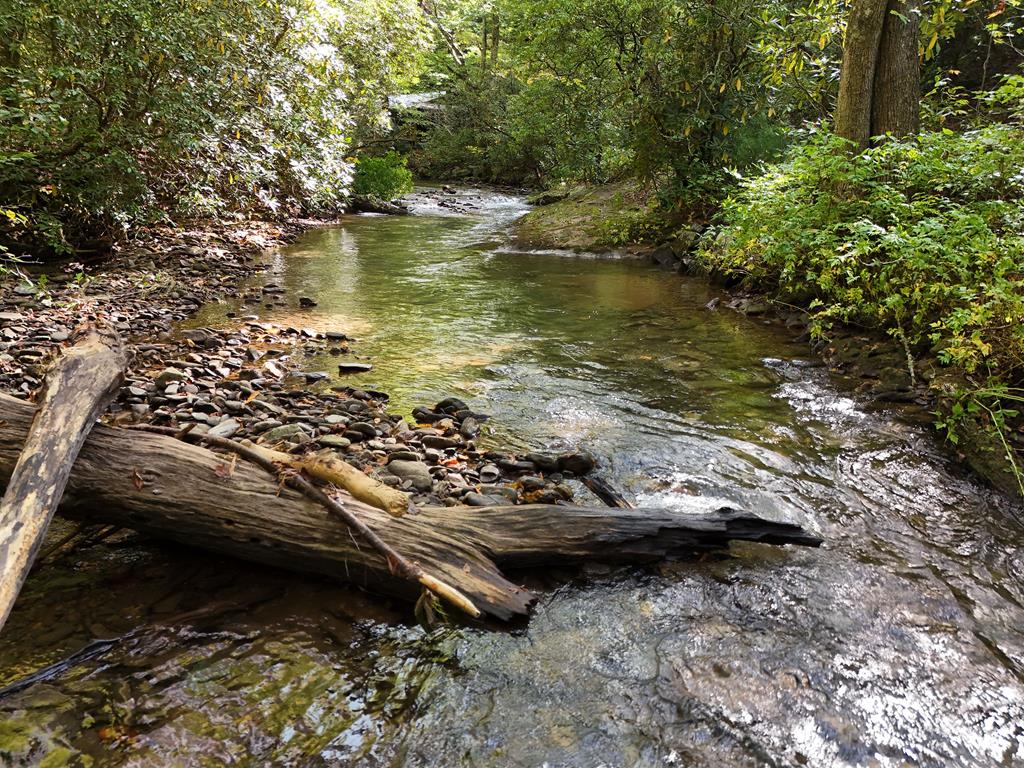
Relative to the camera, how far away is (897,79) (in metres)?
7.93

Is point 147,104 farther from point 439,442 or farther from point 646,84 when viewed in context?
point 646,84

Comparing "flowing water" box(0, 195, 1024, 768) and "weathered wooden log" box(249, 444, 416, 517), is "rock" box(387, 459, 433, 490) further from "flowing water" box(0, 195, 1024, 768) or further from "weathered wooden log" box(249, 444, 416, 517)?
"flowing water" box(0, 195, 1024, 768)

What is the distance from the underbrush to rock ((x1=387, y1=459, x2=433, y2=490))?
3566 millimetres

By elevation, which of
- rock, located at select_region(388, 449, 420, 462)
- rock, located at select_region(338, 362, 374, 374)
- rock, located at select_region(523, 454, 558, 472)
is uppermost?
rock, located at select_region(388, 449, 420, 462)

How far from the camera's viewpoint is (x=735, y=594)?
309 centimetres

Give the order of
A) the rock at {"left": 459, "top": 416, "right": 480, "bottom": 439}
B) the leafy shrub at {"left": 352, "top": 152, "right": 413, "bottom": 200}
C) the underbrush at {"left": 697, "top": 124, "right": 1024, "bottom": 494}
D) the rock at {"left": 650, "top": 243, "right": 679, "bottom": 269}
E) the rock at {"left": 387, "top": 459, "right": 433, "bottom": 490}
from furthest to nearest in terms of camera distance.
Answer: the leafy shrub at {"left": 352, "top": 152, "right": 413, "bottom": 200} → the rock at {"left": 650, "top": 243, "right": 679, "bottom": 269} → the rock at {"left": 459, "top": 416, "right": 480, "bottom": 439} → the underbrush at {"left": 697, "top": 124, "right": 1024, "bottom": 494} → the rock at {"left": 387, "top": 459, "right": 433, "bottom": 490}

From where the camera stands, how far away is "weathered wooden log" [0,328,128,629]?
229 centimetres

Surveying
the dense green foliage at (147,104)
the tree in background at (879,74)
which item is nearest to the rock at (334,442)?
the dense green foliage at (147,104)

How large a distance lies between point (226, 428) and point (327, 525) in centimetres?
162

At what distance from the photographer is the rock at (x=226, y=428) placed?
→ 13.3 feet

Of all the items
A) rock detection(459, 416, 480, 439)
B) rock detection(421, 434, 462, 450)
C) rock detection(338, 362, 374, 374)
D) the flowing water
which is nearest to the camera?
the flowing water

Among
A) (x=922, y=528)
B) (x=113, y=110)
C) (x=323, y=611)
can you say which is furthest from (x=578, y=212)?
(x=323, y=611)

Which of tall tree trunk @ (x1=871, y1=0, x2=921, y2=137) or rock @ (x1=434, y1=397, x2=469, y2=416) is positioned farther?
tall tree trunk @ (x1=871, y1=0, x2=921, y2=137)

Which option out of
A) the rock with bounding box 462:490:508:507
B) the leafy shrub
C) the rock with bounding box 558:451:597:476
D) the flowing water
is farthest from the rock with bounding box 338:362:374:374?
the leafy shrub
